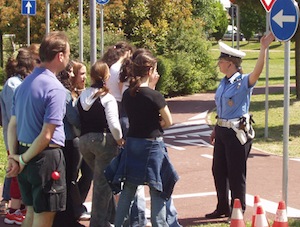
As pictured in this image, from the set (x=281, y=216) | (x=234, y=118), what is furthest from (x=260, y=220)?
(x=234, y=118)

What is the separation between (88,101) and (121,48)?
1.06m

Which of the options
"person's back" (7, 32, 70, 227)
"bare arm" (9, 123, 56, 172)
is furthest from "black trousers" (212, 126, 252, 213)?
"bare arm" (9, 123, 56, 172)

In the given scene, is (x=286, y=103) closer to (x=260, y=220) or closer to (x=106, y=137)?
(x=260, y=220)

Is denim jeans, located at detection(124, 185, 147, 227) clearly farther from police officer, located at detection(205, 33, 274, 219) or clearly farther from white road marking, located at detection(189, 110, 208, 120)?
white road marking, located at detection(189, 110, 208, 120)

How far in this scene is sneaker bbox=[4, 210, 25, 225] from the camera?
7.86 metres

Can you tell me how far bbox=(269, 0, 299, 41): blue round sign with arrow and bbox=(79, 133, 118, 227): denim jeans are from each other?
2119 mm

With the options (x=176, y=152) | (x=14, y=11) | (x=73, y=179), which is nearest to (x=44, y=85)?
(x=73, y=179)

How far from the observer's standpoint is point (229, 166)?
7836 millimetres

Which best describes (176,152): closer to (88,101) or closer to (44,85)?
(88,101)

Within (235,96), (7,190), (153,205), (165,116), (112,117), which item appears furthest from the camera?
(7,190)

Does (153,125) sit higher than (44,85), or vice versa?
(44,85)

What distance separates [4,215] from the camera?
8.24 metres

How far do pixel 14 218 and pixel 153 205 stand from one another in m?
1.93

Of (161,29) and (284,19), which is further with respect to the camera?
(161,29)
